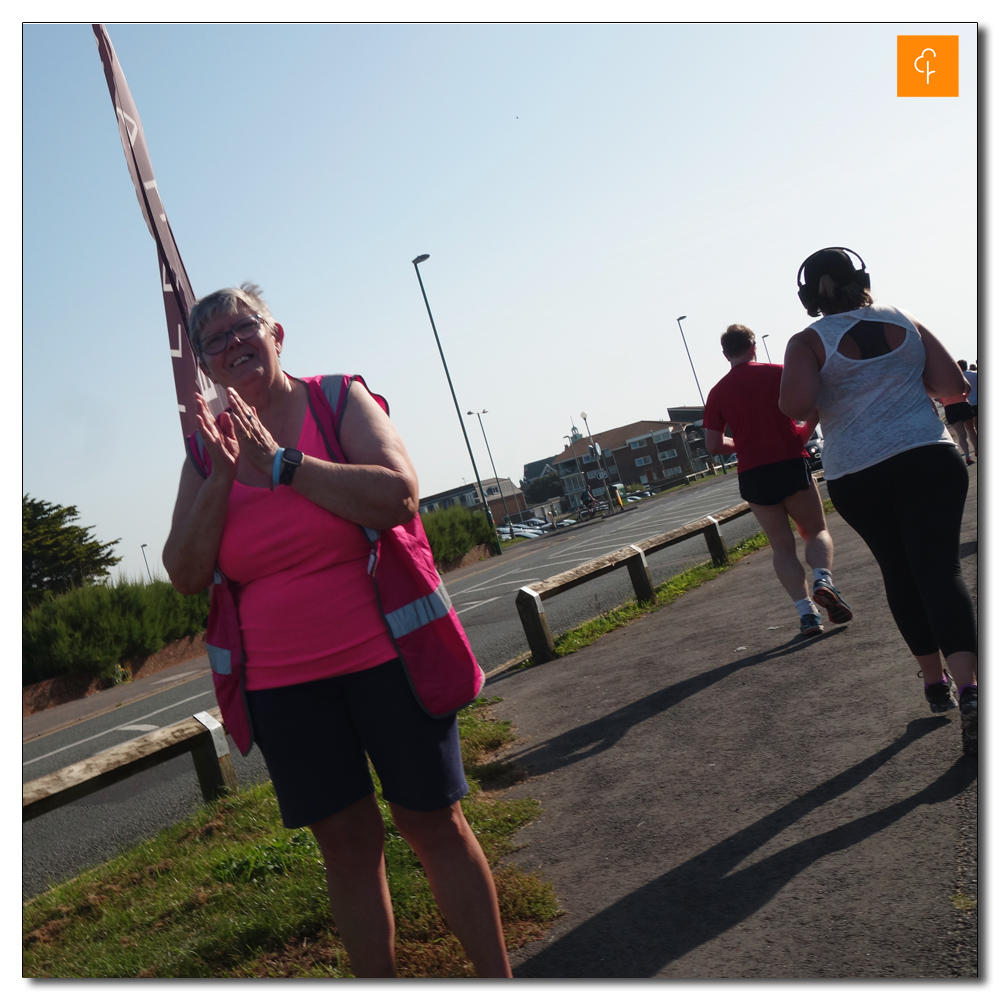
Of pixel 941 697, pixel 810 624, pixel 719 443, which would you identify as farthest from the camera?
pixel 719 443

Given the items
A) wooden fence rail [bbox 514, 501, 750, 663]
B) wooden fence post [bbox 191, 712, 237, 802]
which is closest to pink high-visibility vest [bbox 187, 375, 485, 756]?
wooden fence post [bbox 191, 712, 237, 802]

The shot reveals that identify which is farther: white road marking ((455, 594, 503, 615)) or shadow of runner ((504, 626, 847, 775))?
white road marking ((455, 594, 503, 615))

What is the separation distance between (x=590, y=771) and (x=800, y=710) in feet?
2.91

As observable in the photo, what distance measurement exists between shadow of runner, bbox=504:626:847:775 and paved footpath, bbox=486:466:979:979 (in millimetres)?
14

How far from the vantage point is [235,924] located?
282 cm

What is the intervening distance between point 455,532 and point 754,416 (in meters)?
28.3

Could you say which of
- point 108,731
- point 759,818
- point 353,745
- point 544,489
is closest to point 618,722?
point 759,818

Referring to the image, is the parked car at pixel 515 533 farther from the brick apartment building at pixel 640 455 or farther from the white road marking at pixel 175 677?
the white road marking at pixel 175 677

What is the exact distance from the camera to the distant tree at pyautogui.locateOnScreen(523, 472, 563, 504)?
128 metres

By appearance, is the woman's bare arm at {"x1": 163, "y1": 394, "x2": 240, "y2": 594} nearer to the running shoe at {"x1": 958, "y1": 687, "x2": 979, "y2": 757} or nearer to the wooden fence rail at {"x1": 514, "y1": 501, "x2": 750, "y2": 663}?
the running shoe at {"x1": 958, "y1": 687, "x2": 979, "y2": 757}

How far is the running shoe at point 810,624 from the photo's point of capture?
4832mm

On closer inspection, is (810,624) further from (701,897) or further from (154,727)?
(154,727)

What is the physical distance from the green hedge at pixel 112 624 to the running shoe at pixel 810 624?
10176 millimetres

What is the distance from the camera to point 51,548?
6.09 meters
